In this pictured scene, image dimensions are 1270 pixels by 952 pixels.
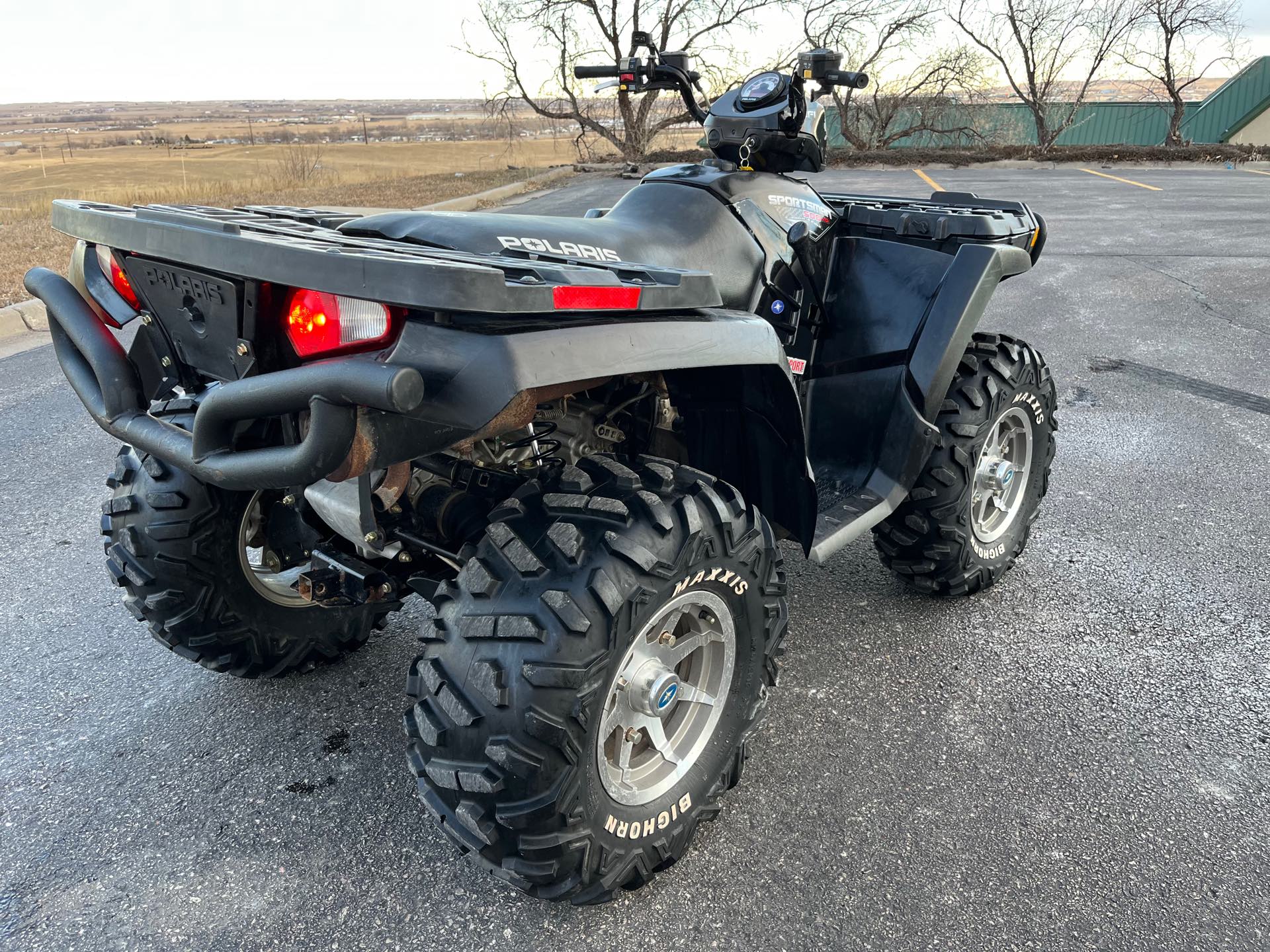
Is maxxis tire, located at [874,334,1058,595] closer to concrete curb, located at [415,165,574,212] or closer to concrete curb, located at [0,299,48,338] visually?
concrete curb, located at [0,299,48,338]

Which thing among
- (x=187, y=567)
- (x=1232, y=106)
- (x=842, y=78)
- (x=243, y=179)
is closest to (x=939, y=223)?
(x=842, y=78)

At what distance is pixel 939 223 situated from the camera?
127 inches

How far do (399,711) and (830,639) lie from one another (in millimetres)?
1473

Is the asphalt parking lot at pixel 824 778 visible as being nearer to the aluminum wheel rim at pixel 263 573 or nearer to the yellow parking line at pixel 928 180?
the aluminum wheel rim at pixel 263 573

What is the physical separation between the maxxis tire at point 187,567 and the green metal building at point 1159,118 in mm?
28221

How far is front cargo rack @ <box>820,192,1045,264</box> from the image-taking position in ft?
10.5

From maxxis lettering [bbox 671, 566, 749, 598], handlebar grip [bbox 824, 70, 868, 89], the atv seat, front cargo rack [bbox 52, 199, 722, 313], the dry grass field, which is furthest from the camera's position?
the dry grass field

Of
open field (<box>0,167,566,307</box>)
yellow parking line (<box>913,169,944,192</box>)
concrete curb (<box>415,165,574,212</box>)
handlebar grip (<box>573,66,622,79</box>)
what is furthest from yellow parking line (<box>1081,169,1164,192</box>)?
handlebar grip (<box>573,66,622,79</box>)

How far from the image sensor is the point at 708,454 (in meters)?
2.68

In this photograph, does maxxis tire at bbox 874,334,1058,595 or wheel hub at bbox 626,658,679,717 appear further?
maxxis tire at bbox 874,334,1058,595

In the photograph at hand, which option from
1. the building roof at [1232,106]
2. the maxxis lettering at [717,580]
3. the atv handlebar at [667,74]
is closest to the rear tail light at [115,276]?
the maxxis lettering at [717,580]

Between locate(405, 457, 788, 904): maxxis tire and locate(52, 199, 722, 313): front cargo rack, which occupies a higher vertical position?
locate(52, 199, 722, 313): front cargo rack

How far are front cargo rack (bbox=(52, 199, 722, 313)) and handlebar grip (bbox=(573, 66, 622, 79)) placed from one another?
1647mm

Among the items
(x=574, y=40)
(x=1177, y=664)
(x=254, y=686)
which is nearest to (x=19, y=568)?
(x=254, y=686)
